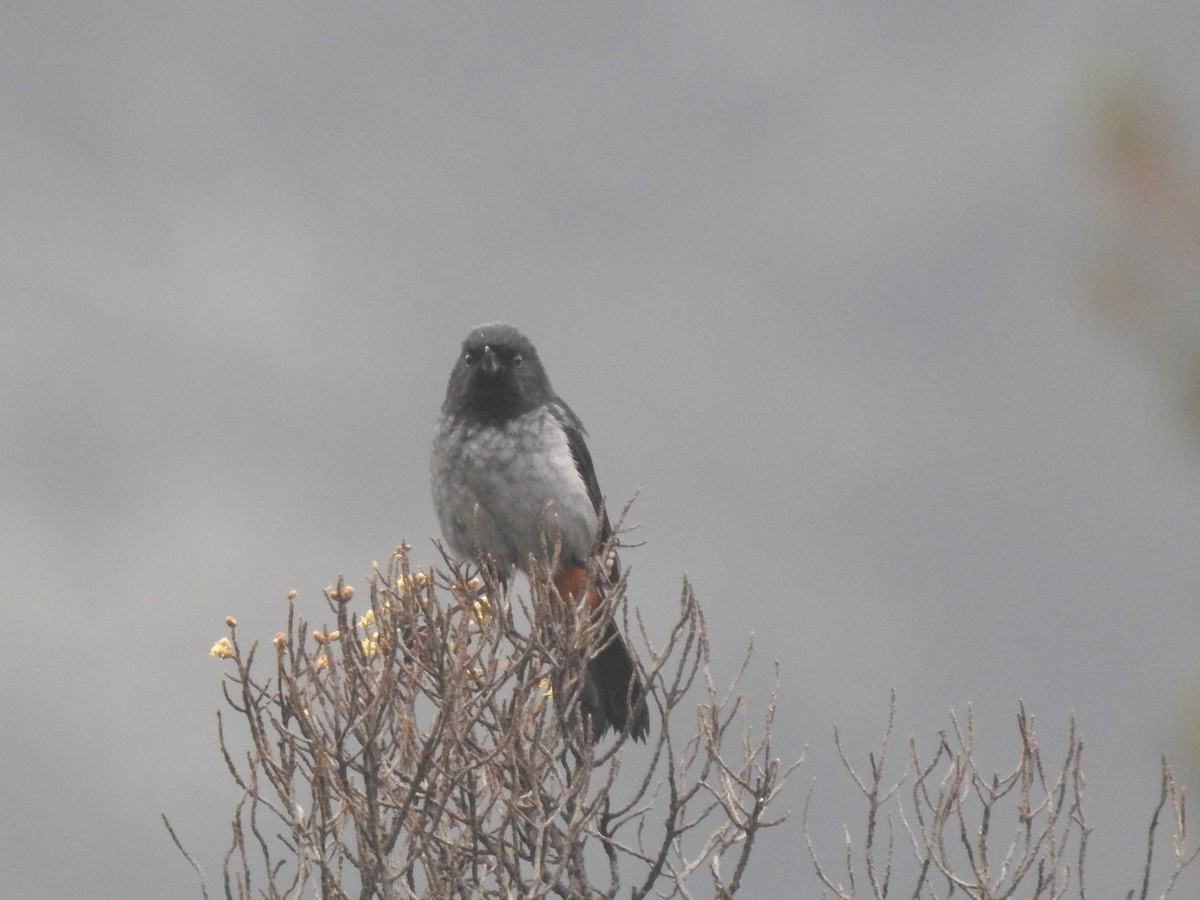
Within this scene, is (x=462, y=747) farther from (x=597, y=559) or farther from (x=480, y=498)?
(x=480, y=498)

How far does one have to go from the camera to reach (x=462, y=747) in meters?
4.99

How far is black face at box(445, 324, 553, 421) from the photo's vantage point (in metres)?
6.98

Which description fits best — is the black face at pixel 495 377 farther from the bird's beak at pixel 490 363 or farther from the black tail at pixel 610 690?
the black tail at pixel 610 690

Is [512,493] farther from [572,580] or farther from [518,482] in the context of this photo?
[572,580]

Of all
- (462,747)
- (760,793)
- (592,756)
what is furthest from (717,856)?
(462,747)

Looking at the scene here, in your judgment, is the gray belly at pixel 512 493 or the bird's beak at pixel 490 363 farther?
the bird's beak at pixel 490 363

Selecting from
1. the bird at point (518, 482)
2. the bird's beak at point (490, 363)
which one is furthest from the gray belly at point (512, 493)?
the bird's beak at point (490, 363)

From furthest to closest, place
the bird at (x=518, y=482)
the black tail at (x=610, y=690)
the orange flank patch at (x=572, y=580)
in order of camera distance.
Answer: the orange flank patch at (x=572, y=580)
the bird at (x=518, y=482)
the black tail at (x=610, y=690)

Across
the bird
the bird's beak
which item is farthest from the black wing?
the bird's beak

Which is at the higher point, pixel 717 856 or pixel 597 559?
pixel 597 559

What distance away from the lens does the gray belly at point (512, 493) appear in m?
6.75

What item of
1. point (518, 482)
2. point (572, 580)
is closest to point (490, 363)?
point (518, 482)

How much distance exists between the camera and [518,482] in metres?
6.76

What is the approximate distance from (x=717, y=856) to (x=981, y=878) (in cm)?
96
